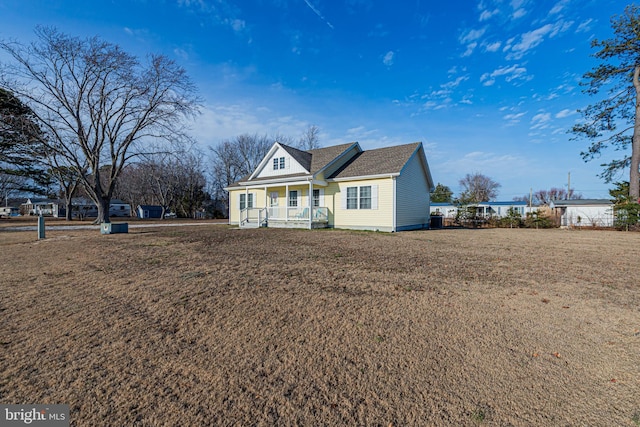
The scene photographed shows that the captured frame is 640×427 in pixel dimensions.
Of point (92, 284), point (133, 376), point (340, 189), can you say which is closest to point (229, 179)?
point (340, 189)

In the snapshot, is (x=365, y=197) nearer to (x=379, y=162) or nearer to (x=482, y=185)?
(x=379, y=162)

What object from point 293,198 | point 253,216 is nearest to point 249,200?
point 253,216

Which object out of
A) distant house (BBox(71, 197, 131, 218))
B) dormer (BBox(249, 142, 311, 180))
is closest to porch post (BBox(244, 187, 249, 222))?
dormer (BBox(249, 142, 311, 180))

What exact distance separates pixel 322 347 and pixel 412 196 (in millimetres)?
15636

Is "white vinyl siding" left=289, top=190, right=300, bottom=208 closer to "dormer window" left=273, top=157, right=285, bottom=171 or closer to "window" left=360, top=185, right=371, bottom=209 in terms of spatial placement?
"dormer window" left=273, top=157, right=285, bottom=171

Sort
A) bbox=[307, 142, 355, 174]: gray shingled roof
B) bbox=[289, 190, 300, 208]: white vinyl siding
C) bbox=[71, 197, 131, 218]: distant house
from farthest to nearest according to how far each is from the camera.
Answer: bbox=[71, 197, 131, 218]: distant house → bbox=[289, 190, 300, 208]: white vinyl siding → bbox=[307, 142, 355, 174]: gray shingled roof

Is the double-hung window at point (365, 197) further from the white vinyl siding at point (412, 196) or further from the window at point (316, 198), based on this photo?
the window at point (316, 198)

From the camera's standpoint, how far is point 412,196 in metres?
17.0

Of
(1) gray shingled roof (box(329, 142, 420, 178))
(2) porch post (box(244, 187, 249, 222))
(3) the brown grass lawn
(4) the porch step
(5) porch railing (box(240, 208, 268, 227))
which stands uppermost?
(1) gray shingled roof (box(329, 142, 420, 178))

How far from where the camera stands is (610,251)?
8.88m

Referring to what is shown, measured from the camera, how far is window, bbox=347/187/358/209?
642 inches

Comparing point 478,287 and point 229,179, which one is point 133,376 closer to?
point 478,287

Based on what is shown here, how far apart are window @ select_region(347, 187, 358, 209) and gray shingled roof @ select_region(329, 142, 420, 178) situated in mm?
886

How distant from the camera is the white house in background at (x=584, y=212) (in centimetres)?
2096
